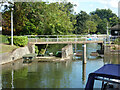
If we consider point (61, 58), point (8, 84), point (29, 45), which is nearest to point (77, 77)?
point (8, 84)

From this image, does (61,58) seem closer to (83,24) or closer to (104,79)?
(104,79)

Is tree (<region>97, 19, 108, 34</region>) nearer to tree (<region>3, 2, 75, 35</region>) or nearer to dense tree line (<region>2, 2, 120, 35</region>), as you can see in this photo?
dense tree line (<region>2, 2, 120, 35</region>)

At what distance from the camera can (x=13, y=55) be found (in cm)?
2695

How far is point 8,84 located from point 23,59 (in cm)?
1247

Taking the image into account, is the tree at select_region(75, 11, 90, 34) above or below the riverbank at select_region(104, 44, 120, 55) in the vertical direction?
above

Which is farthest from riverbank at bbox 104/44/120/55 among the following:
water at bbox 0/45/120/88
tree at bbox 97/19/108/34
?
tree at bbox 97/19/108/34

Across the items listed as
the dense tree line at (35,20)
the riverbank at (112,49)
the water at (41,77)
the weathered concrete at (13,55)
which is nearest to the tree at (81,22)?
the dense tree line at (35,20)

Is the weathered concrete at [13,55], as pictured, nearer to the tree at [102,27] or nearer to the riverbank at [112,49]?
the riverbank at [112,49]

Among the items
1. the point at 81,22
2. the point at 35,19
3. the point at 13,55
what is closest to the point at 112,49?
the point at 35,19

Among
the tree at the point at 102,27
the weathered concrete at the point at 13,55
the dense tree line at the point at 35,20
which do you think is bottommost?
the weathered concrete at the point at 13,55

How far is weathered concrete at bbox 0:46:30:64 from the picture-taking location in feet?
80.4

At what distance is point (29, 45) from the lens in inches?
1303

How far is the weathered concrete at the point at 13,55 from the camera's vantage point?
24511 millimetres

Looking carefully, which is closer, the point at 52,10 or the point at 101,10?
the point at 52,10
